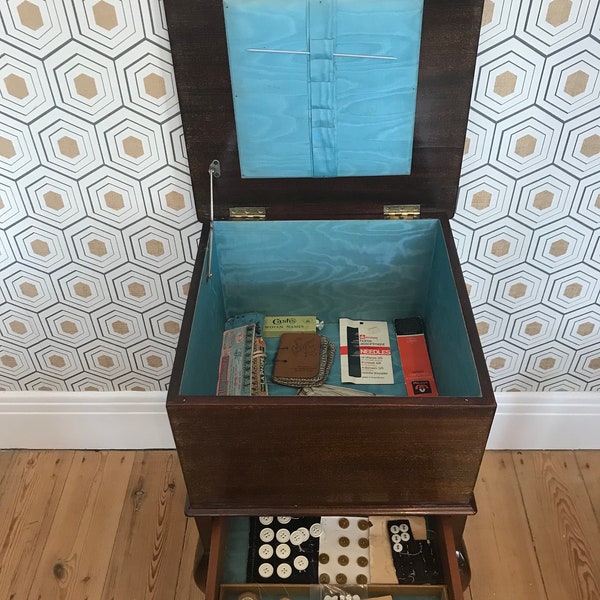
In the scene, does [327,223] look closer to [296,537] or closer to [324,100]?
[324,100]

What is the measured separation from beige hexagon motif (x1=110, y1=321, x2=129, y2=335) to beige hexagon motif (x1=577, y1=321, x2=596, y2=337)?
1047mm

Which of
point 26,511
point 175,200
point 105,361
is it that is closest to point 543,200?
point 175,200

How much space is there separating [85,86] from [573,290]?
107 cm

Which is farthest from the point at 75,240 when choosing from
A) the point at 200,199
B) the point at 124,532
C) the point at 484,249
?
the point at 484,249

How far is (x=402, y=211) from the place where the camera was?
3.80 ft

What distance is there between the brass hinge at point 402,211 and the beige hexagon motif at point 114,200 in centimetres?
52

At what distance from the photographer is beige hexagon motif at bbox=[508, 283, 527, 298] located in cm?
137

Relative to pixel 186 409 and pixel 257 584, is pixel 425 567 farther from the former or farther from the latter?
pixel 186 409

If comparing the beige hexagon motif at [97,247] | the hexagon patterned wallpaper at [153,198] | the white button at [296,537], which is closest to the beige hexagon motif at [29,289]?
the hexagon patterned wallpaper at [153,198]

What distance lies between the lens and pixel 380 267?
125 cm

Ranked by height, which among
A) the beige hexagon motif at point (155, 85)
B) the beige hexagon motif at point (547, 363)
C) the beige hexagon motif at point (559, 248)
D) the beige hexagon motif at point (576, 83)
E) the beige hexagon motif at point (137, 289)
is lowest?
the beige hexagon motif at point (547, 363)

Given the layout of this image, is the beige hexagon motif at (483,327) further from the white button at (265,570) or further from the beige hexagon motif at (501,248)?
the white button at (265,570)

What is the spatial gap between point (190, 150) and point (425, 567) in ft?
2.74

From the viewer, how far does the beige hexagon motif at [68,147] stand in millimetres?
1146
